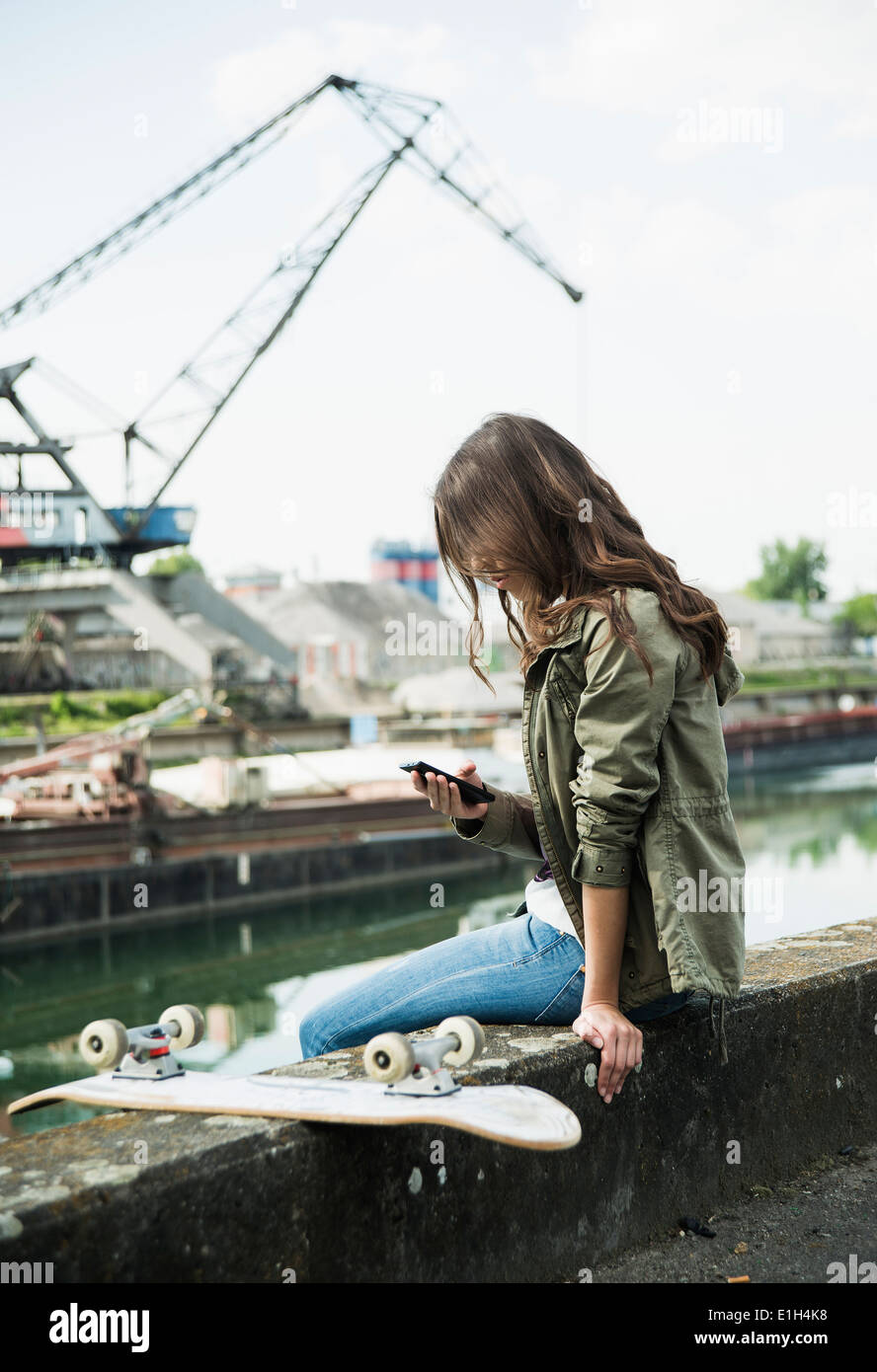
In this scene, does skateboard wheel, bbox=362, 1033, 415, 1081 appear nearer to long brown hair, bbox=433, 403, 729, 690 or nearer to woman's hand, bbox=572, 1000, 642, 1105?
woman's hand, bbox=572, 1000, 642, 1105

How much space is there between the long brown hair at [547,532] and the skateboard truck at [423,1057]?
1.87ft

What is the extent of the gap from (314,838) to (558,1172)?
19432 millimetres

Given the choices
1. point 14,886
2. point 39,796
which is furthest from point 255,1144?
point 39,796

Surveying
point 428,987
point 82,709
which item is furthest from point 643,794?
point 82,709

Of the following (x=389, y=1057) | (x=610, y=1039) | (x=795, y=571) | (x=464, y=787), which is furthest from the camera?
(x=795, y=571)

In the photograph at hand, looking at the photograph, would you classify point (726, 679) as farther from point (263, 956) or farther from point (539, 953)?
point (263, 956)

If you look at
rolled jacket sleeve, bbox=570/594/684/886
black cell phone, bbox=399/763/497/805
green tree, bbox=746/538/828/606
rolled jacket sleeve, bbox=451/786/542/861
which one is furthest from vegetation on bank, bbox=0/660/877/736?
green tree, bbox=746/538/828/606

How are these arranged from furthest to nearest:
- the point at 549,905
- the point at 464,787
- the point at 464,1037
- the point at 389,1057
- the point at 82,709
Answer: the point at 82,709, the point at 464,787, the point at 549,905, the point at 464,1037, the point at 389,1057

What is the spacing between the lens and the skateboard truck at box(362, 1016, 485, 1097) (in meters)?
1.56

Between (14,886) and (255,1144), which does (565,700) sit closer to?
(255,1144)

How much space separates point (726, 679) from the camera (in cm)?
198

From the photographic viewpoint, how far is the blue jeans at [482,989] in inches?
79.5

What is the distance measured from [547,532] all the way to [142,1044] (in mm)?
962
